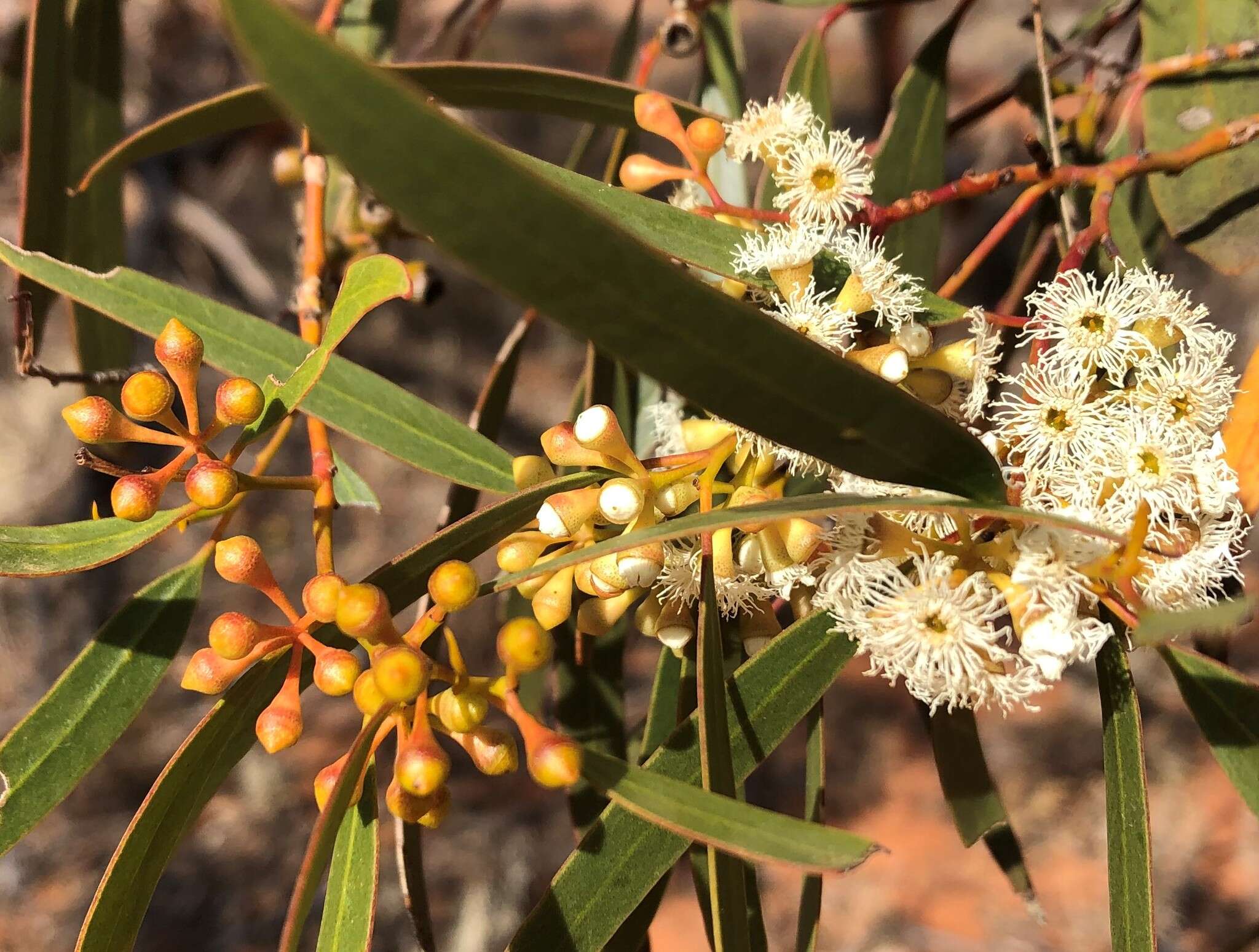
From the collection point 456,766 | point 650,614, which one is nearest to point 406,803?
point 650,614

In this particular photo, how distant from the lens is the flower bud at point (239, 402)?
662 mm

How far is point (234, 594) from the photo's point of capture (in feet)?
11.2

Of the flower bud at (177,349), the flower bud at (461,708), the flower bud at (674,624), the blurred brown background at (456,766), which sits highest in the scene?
the flower bud at (177,349)

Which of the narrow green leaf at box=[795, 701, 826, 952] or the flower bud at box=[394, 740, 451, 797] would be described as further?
the narrow green leaf at box=[795, 701, 826, 952]

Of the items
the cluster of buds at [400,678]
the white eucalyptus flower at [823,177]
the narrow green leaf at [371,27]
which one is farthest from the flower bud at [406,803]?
the narrow green leaf at [371,27]

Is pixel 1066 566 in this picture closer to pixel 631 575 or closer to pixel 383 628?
pixel 631 575

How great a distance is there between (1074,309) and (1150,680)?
3062mm

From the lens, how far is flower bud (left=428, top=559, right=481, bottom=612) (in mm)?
591

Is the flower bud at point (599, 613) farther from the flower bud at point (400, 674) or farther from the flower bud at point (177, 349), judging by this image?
the flower bud at point (177, 349)

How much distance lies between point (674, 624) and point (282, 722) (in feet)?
0.94

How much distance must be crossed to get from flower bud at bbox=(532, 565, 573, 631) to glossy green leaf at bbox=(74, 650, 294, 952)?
0.21 m

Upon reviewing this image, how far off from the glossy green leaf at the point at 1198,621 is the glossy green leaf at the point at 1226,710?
0.85ft

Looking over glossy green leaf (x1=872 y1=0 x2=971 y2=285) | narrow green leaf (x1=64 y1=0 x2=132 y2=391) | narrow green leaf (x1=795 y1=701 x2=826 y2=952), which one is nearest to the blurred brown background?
glossy green leaf (x1=872 y1=0 x2=971 y2=285)

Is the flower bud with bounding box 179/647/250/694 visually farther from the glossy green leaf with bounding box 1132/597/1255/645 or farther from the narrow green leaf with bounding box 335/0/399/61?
the narrow green leaf with bounding box 335/0/399/61
